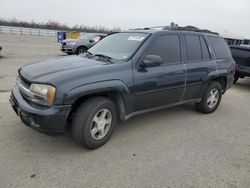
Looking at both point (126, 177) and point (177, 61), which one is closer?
point (126, 177)

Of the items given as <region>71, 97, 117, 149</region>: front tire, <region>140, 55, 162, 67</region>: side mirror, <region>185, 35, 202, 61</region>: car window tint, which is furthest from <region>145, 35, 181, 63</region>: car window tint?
<region>71, 97, 117, 149</region>: front tire

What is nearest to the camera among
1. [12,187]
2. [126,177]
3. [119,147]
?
[12,187]

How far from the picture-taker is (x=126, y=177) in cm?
310

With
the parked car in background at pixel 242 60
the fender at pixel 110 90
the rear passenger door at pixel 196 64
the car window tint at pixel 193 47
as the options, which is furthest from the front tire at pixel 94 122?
the parked car in background at pixel 242 60

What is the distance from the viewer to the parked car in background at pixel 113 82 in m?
3.27

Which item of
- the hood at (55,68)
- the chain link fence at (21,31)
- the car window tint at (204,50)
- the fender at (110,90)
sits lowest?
the fender at (110,90)

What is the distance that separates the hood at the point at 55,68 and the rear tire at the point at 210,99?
2.66 metres

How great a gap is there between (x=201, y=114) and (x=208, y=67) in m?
1.10

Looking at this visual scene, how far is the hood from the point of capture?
336 cm

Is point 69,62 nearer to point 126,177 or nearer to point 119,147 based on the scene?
point 119,147

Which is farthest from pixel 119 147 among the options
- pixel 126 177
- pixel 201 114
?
pixel 201 114

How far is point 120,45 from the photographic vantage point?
177 inches

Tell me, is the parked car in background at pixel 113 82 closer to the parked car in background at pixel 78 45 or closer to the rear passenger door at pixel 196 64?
the rear passenger door at pixel 196 64

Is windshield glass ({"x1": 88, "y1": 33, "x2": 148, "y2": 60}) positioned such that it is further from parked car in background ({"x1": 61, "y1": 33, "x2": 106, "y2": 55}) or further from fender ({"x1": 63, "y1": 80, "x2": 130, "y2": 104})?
parked car in background ({"x1": 61, "y1": 33, "x2": 106, "y2": 55})
